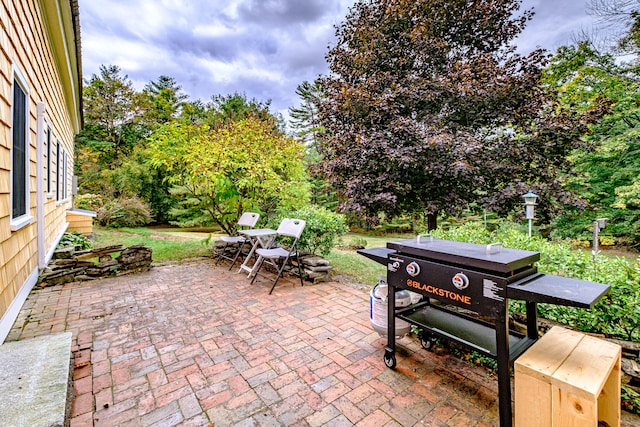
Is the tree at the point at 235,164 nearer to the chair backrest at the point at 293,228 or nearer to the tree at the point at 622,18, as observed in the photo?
the chair backrest at the point at 293,228

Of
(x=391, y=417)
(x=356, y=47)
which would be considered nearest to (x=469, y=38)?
(x=356, y=47)

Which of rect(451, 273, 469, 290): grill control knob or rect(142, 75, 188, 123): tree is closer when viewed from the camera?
rect(451, 273, 469, 290): grill control knob

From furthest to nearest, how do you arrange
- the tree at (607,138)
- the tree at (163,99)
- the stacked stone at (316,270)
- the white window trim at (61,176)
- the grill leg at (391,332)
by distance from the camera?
the tree at (163,99) < the tree at (607,138) < the white window trim at (61,176) < the stacked stone at (316,270) < the grill leg at (391,332)

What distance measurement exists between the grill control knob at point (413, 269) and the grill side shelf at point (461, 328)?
1.37 feet

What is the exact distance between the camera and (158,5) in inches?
239

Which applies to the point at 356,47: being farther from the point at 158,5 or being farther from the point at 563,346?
the point at 563,346

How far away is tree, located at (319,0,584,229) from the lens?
4.86 m

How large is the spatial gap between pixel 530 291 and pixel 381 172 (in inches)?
166

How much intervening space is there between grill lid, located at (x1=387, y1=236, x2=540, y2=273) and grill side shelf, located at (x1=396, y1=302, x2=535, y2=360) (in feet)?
1.67

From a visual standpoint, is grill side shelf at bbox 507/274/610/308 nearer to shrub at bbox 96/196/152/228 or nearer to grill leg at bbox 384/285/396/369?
grill leg at bbox 384/285/396/369

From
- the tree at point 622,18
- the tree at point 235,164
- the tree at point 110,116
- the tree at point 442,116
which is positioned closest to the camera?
the tree at point 442,116

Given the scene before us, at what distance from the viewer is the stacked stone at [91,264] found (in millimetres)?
3973

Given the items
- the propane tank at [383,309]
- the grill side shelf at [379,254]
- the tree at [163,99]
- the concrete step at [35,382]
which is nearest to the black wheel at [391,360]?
the propane tank at [383,309]

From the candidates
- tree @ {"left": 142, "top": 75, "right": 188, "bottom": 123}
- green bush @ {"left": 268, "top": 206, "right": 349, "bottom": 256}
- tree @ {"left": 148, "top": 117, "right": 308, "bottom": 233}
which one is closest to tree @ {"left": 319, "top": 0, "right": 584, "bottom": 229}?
green bush @ {"left": 268, "top": 206, "right": 349, "bottom": 256}
